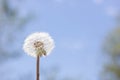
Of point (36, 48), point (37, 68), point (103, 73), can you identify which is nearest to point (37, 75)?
point (37, 68)

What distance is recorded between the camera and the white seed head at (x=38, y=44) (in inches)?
46.7

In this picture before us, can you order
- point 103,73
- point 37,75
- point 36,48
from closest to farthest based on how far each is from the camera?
point 37,75, point 36,48, point 103,73

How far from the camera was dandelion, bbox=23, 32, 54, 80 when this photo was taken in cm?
119

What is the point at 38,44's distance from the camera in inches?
48.7

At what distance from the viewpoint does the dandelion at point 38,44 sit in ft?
3.89

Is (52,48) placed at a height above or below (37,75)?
above

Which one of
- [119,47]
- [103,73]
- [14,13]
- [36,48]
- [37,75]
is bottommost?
[37,75]

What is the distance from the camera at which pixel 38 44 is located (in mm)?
1236

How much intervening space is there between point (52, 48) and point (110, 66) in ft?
38.6

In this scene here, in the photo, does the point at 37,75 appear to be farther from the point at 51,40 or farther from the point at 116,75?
the point at 116,75

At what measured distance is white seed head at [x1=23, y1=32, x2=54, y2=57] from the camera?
1186 millimetres

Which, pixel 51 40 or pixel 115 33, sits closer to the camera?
pixel 51 40

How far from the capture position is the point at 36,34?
50.1 inches

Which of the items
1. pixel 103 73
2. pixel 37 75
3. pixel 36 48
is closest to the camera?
pixel 37 75
